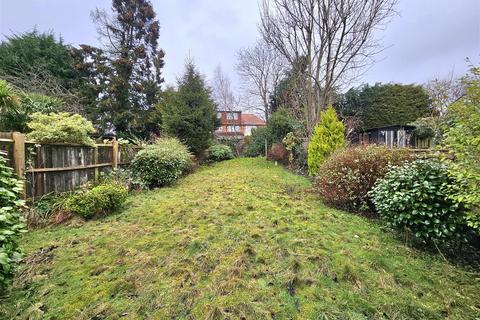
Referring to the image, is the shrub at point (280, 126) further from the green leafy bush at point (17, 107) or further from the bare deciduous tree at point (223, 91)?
the bare deciduous tree at point (223, 91)

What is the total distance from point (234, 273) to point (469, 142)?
2.65m

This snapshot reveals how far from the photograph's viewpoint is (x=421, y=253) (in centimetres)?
299

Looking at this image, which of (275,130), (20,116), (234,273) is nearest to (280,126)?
(275,130)

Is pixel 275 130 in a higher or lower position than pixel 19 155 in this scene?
higher

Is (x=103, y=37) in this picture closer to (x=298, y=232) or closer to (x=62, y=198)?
(x=62, y=198)

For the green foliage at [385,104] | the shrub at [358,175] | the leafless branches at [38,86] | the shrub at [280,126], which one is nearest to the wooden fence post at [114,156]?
the leafless branches at [38,86]

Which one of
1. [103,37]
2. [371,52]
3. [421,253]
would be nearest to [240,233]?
[421,253]

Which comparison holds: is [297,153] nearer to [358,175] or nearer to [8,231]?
[358,175]

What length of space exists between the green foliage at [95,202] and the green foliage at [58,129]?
131 cm

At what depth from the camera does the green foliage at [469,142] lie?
2230mm

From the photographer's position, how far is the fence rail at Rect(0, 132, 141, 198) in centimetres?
398

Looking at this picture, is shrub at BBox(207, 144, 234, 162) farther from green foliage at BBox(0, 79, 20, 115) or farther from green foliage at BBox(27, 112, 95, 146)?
green foliage at BBox(0, 79, 20, 115)

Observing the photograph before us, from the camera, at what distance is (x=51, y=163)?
15.5 feet

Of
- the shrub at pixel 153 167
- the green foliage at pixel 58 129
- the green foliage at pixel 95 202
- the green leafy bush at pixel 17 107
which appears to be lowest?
the green foliage at pixel 95 202
